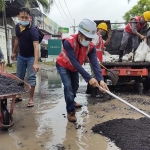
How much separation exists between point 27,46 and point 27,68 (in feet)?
1.46

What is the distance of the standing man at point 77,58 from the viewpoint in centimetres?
389

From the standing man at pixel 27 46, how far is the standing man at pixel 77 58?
2.38 feet

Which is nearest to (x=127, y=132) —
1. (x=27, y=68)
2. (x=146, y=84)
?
(x=27, y=68)

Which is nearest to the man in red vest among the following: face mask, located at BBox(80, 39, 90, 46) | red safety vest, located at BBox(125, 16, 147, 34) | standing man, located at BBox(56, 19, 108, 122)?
red safety vest, located at BBox(125, 16, 147, 34)

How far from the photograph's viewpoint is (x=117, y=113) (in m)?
5.19

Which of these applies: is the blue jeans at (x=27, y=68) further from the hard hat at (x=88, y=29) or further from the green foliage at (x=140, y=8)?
the green foliage at (x=140, y=8)

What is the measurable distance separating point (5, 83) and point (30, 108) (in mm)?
986

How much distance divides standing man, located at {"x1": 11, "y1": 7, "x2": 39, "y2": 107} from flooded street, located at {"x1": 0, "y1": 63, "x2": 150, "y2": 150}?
61 cm

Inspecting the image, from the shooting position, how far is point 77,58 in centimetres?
435

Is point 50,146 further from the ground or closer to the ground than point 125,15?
closer to the ground

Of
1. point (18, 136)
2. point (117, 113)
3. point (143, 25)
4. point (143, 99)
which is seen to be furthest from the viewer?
point (143, 25)

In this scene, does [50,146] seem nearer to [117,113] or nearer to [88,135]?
[88,135]

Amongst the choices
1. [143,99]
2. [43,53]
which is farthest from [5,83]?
[43,53]

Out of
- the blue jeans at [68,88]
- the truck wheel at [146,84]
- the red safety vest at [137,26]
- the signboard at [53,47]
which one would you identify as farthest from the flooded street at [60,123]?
the signboard at [53,47]
